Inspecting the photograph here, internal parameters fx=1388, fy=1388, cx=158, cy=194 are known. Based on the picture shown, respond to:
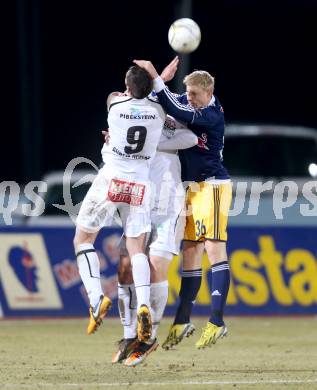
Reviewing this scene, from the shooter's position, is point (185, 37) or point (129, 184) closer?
point (129, 184)

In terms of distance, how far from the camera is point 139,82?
12516 millimetres

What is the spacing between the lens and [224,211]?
1329 cm

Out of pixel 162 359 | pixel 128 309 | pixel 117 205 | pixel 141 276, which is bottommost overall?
pixel 162 359

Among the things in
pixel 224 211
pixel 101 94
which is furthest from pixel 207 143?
pixel 101 94

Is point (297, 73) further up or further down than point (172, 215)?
further down

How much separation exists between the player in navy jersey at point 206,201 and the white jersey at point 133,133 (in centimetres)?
49

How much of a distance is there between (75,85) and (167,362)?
22.6m

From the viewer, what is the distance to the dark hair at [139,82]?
12469 mm

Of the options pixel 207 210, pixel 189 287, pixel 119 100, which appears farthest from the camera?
pixel 189 287

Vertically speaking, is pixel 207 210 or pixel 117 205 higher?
pixel 117 205

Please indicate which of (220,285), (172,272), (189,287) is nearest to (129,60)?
(172,272)

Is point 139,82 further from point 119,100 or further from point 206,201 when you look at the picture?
point 206,201

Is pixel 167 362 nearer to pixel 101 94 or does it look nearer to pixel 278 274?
pixel 278 274

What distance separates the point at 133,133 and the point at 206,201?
44.1 inches
